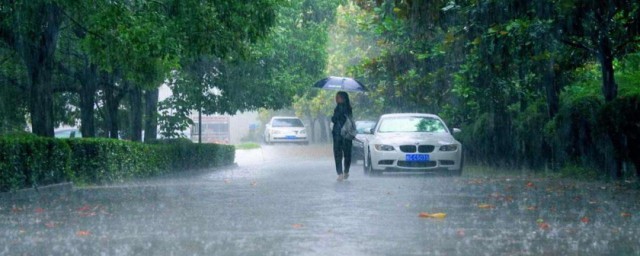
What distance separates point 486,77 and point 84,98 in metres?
11.4

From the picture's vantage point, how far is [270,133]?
61719 mm

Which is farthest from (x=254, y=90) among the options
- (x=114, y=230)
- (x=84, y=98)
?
(x=114, y=230)

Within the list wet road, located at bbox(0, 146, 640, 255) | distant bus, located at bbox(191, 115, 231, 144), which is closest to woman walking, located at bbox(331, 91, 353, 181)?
wet road, located at bbox(0, 146, 640, 255)

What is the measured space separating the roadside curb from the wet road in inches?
4.9

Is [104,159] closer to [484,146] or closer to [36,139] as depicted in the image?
[36,139]

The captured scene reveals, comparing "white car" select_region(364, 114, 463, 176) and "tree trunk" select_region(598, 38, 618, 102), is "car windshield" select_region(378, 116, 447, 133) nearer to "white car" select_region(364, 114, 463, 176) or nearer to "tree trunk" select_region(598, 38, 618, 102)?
"white car" select_region(364, 114, 463, 176)

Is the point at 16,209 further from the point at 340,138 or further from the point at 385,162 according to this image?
the point at 385,162

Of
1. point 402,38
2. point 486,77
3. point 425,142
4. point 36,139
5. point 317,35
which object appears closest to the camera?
point 36,139

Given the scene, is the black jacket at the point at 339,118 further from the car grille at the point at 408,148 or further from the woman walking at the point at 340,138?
the car grille at the point at 408,148

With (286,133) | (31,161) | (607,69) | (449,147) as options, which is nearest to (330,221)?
(31,161)

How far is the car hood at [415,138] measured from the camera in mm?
20580

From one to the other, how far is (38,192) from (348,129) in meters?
5.85

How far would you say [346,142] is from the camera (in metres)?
18.7

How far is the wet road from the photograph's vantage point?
8.37 metres
